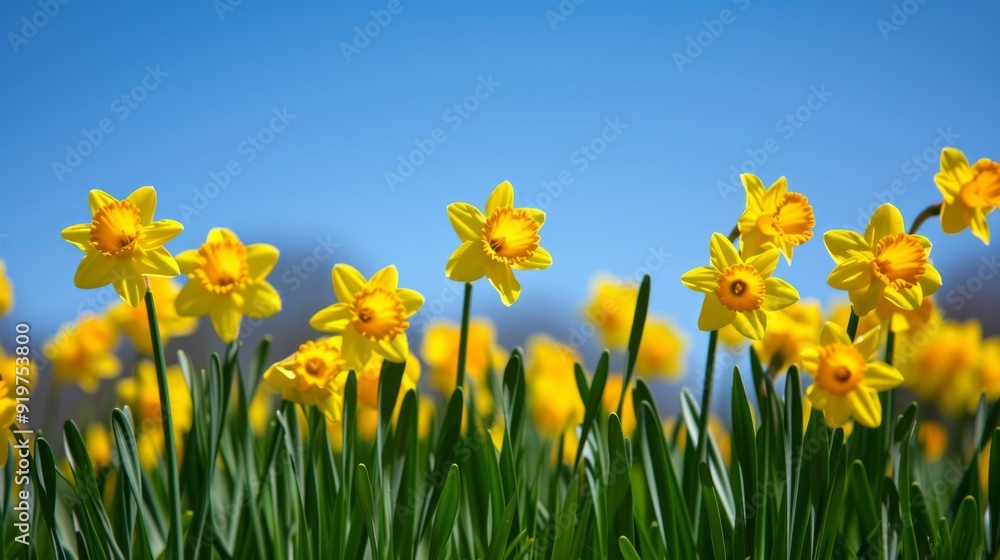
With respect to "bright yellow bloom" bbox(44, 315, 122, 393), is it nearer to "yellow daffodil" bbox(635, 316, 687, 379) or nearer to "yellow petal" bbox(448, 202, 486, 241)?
Result: "yellow petal" bbox(448, 202, 486, 241)

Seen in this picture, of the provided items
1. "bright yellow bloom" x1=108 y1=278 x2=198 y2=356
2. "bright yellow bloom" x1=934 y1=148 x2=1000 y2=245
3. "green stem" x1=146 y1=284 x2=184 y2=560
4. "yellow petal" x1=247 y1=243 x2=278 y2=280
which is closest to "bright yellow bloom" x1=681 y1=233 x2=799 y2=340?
"bright yellow bloom" x1=934 y1=148 x2=1000 y2=245

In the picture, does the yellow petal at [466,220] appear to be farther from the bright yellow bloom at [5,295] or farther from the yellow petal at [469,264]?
the bright yellow bloom at [5,295]

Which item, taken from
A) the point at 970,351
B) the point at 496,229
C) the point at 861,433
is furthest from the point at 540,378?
the point at 970,351

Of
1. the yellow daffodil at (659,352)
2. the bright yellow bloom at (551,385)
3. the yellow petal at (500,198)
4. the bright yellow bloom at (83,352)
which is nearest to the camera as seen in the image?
the yellow petal at (500,198)

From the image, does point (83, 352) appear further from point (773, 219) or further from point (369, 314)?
point (773, 219)

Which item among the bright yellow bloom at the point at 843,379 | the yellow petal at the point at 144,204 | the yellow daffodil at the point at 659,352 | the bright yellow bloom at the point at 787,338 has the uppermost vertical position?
the yellow daffodil at the point at 659,352

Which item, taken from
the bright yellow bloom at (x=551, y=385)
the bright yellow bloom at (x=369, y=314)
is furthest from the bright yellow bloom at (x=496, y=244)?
the bright yellow bloom at (x=551, y=385)
